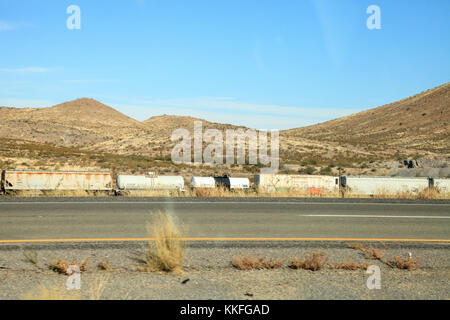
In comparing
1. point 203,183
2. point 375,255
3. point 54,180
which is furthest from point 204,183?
point 375,255

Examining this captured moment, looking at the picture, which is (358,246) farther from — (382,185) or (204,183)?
(382,185)

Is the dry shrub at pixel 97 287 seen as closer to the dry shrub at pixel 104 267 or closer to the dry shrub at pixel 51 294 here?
the dry shrub at pixel 51 294

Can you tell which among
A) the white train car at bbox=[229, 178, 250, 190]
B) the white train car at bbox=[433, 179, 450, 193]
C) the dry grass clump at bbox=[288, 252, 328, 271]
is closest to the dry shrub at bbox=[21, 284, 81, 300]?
the dry grass clump at bbox=[288, 252, 328, 271]

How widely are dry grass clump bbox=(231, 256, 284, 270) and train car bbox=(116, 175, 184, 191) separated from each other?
12912 millimetres

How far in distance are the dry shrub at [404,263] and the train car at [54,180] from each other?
568 inches

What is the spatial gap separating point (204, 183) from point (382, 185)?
815cm

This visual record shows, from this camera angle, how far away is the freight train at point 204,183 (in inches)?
714

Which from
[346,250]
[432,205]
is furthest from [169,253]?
[432,205]

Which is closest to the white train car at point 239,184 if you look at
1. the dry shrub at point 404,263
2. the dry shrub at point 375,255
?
the dry shrub at point 375,255

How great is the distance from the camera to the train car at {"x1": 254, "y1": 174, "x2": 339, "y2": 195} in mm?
18991

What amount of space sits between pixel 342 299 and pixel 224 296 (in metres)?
1.36

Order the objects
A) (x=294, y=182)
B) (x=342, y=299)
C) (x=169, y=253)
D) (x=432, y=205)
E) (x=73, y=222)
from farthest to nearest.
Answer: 1. (x=294, y=182)
2. (x=432, y=205)
3. (x=73, y=222)
4. (x=169, y=253)
5. (x=342, y=299)

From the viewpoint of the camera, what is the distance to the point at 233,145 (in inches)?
2317
